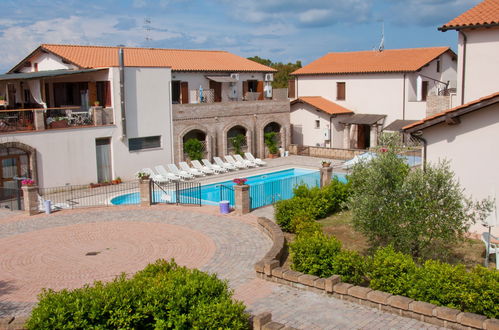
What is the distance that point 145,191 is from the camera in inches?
848

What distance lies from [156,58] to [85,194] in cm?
1293

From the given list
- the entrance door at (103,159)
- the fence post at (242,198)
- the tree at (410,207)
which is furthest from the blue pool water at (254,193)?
the tree at (410,207)

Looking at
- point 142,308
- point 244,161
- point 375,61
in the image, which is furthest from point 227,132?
point 142,308

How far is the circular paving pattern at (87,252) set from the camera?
44.0 ft

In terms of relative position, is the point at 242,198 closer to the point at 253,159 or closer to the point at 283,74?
the point at 253,159

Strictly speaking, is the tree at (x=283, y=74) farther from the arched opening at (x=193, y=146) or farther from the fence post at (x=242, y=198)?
the fence post at (x=242, y=198)

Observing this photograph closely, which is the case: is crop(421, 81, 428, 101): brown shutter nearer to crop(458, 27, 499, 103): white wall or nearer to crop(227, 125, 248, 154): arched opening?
crop(227, 125, 248, 154): arched opening

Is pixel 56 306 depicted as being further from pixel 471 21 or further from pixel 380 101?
pixel 380 101

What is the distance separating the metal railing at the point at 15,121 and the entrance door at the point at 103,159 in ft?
12.3

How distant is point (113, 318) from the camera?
28.0 feet

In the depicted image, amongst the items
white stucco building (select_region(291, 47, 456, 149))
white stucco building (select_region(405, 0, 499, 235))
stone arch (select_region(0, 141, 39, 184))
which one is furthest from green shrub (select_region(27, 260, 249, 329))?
white stucco building (select_region(291, 47, 456, 149))

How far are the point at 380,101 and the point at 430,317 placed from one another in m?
29.6

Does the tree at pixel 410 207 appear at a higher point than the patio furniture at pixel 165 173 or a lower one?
higher

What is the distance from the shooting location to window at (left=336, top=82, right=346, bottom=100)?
40250 millimetres
